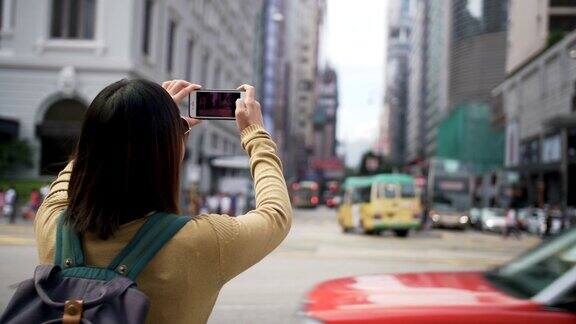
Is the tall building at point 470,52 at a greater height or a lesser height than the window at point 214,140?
greater

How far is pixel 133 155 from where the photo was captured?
184 centimetres

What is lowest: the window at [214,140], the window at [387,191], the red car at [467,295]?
the red car at [467,295]

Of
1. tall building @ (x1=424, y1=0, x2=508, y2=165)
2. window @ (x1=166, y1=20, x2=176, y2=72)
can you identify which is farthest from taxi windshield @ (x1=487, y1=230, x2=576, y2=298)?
tall building @ (x1=424, y1=0, x2=508, y2=165)

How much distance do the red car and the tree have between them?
91.9 feet

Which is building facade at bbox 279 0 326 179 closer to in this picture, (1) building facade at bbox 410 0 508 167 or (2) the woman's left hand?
(1) building facade at bbox 410 0 508 167

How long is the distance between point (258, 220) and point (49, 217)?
59cm

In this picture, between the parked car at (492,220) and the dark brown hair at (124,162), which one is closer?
the dark brown hair at (124,162)

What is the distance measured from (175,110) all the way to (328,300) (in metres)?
2.06

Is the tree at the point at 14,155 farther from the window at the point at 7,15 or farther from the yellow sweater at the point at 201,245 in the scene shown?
the yellow sweater at the point at 201,245

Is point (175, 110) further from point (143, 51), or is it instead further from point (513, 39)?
point (513, 39)

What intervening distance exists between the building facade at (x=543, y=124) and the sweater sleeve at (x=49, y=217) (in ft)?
134

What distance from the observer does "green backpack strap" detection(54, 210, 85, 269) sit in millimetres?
1765

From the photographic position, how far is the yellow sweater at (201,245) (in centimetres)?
180

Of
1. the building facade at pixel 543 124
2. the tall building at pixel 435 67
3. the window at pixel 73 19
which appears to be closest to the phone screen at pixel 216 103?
the window at pixel 73 19
